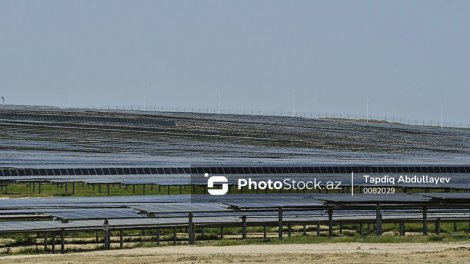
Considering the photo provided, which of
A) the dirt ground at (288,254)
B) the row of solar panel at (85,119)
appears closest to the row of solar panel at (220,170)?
the dirt ground at (288,254)

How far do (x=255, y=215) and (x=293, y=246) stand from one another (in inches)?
480

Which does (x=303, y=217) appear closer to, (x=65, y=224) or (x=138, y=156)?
(x=65, y=224)

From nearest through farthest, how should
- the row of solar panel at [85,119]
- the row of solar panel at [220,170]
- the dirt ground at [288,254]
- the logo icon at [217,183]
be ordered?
the dirt ground at [288,254] < the logo icon at [217,183] < the row of solar panel at [220,170] < the row of solar panel at [85,119]

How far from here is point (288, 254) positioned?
29.4m

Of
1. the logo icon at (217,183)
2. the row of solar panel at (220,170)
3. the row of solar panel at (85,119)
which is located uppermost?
the row of solar panel at (85,119)

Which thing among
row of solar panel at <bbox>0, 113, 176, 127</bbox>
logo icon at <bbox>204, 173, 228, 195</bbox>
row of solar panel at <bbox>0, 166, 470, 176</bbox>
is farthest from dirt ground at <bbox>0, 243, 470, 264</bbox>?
row of solar panel at <bbox>0, 113, 176, 127</bbox>

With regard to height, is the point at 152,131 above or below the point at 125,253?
above

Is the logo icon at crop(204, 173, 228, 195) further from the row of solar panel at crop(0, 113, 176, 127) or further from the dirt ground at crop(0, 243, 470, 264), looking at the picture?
the row of solar panel at crop(0, 113, 176, 127)

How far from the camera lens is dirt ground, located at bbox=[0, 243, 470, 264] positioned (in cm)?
2778

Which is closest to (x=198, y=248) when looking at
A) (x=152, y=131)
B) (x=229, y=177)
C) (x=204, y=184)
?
(x=204, y=184)

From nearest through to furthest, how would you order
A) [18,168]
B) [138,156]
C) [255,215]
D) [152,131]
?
[255,215], [18,168], [138,156], [152,131]

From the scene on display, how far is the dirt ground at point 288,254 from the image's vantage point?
2778cm

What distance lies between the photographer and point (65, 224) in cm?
4069

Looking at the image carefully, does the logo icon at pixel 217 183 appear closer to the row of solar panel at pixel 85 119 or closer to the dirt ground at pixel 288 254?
the dirt ground at pixel 288 254
